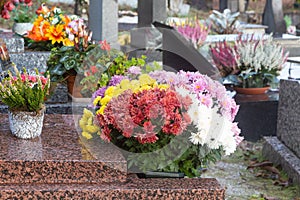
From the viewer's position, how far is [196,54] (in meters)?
5.97

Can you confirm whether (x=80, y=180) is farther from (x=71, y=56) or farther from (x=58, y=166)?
(x=71, y=56)

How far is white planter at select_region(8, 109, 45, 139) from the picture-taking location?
275cm

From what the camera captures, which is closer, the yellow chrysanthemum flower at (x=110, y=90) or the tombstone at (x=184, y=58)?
the yellow chrysanthemum flower at (x=110, y=90)


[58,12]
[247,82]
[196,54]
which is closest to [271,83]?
[247,82]

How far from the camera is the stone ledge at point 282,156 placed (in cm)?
437

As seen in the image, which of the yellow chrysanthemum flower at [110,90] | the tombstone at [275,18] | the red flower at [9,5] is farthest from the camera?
the tombstone at [275,18]

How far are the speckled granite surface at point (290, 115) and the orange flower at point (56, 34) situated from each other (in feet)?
6.19

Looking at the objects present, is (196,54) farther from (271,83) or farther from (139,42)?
(139,42)

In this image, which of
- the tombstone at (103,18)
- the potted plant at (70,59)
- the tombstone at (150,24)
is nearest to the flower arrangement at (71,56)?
the potted plant at (70,59)

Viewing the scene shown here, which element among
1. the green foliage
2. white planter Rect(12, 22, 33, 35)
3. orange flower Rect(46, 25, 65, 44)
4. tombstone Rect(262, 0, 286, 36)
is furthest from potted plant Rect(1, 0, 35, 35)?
tombstone Rect(262, 0, 286, 36)

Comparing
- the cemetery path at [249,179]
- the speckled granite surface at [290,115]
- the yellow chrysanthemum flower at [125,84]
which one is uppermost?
the yellow chrysanthemum flower at [125,84]

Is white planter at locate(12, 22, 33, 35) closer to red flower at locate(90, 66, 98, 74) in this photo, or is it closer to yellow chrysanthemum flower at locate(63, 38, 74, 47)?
yellow chrysanthemum flower at locate(63, 38, 74, 47)

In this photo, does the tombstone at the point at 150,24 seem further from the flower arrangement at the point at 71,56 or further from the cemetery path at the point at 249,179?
the flower arrangement at the point at 71,56

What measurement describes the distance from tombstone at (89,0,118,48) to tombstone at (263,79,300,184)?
3.92 meters
